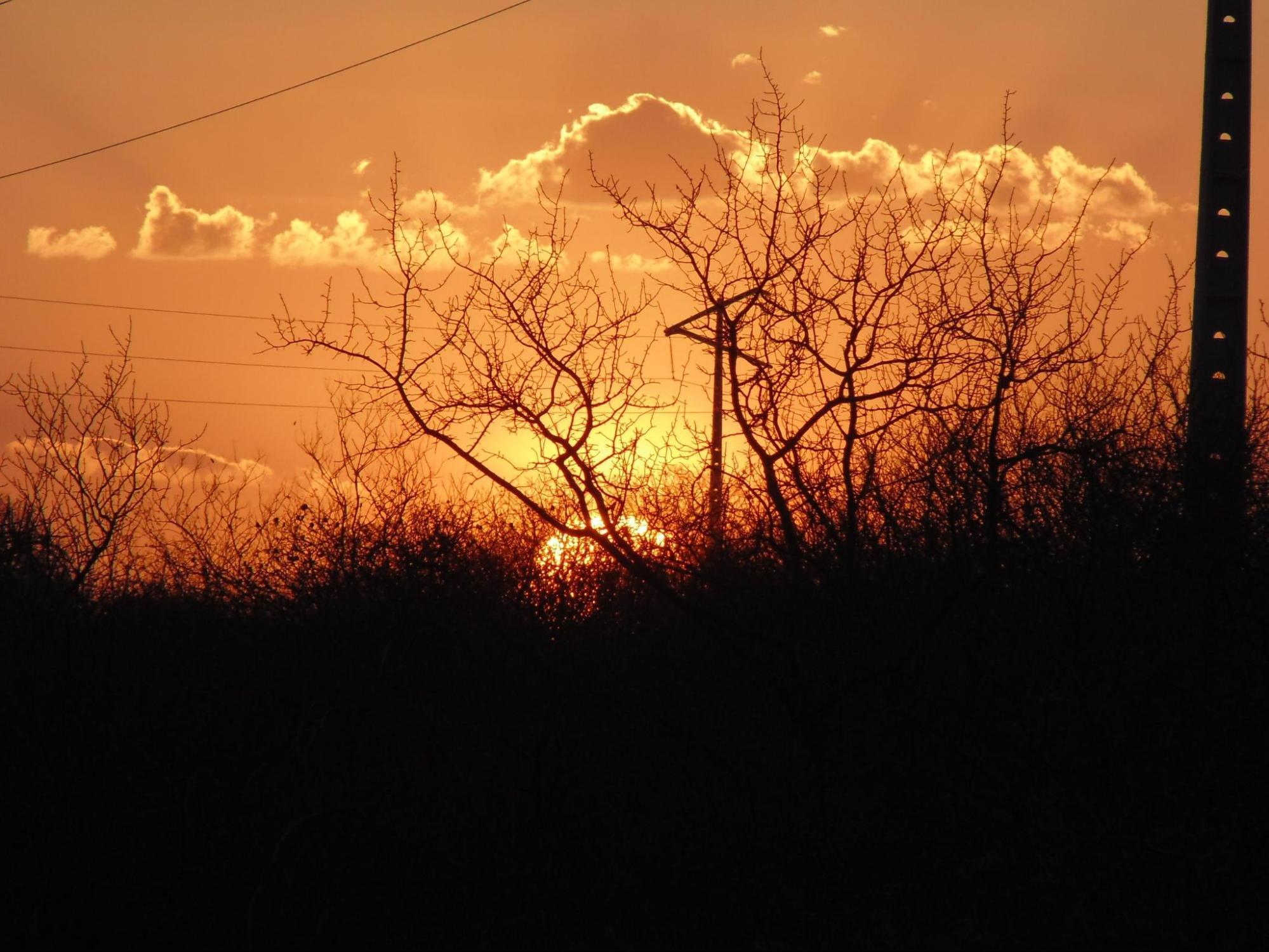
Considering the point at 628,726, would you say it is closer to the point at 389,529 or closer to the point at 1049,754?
the point at 1049,754

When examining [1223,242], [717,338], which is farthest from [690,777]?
[1223,242]

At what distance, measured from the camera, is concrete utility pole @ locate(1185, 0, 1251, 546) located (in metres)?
8.29

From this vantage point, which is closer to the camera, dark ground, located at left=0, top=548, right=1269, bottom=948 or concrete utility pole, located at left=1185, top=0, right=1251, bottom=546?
dark ground, located at left=0, top=548, right=1269, bottom=948

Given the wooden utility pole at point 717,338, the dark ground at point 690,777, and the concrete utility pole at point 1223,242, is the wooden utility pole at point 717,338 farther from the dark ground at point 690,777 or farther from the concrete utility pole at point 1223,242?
the concrete utility pole at point 1223,242

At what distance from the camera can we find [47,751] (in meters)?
8.92

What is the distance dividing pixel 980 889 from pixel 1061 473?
141 inches

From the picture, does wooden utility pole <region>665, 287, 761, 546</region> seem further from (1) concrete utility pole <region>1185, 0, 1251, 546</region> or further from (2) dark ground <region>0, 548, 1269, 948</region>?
(1) concrete utility pole <region>1185, 0, 1251, 546</region>

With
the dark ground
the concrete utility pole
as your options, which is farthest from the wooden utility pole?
the concrete utility pole

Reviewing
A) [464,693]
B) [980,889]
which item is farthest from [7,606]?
[980,889]

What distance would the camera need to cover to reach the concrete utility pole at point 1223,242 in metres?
8.29

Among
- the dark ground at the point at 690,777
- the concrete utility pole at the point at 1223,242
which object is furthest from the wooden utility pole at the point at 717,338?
the concrete utility pole at the point at 1223,242

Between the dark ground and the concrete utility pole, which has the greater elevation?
the concrete utility pole

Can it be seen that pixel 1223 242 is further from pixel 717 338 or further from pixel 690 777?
pixel 690 777

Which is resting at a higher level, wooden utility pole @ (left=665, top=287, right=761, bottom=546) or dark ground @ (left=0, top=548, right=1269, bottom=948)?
wooden utility pole @ (left=665, top=287, right=761, bottom=546)
